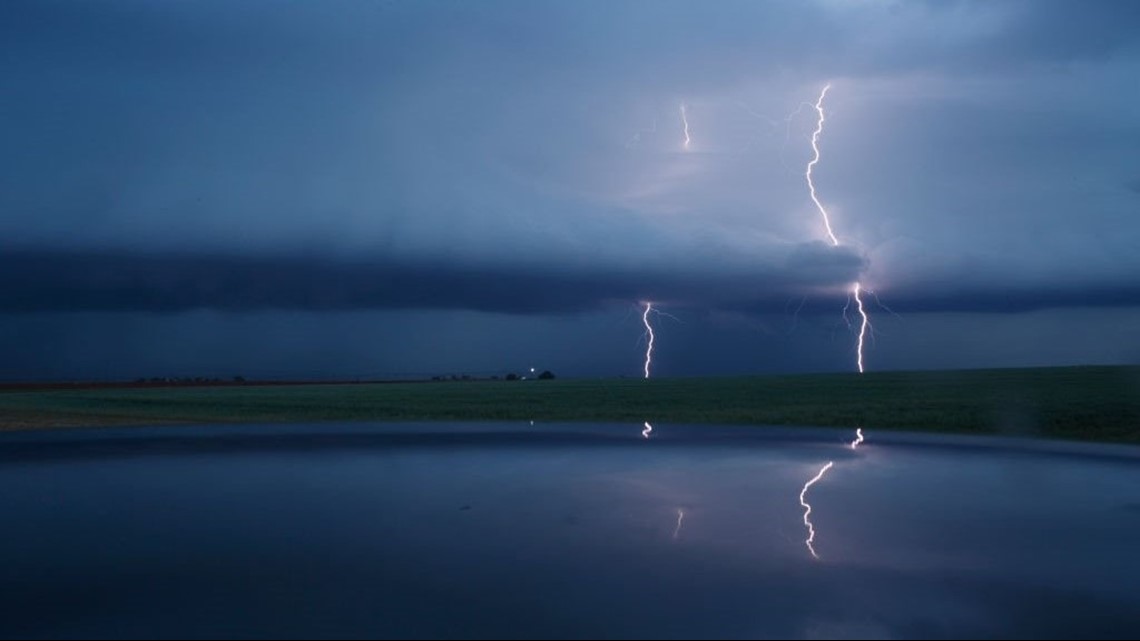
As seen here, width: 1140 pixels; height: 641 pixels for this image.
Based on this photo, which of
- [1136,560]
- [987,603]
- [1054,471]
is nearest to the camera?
[987,603]

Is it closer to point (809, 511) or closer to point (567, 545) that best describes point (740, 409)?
point (809, 511)

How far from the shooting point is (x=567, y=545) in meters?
10.5

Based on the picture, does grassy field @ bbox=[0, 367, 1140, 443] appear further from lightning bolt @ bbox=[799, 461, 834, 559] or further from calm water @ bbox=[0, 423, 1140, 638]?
lightning bolt @ bbox=[799, 461, 834, 559]

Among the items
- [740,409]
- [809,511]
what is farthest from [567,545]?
[740,409]

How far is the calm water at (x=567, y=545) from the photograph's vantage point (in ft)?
25.2

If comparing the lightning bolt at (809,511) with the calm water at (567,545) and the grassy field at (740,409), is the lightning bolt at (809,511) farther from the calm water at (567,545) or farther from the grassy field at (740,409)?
the grassy field at (740,409)

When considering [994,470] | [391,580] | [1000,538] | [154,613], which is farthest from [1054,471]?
[154,613]

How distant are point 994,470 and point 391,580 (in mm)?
12296

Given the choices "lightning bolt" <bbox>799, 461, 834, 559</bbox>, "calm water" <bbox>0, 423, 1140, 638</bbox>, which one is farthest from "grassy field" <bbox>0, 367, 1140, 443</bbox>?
"lightning bolt" <bbox>799, 461, 834, 559</bbox>

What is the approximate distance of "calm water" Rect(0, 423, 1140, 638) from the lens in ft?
25.2

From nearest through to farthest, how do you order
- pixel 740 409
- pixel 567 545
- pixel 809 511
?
pixel 567 545, pixel 809 511, pixel 740 409

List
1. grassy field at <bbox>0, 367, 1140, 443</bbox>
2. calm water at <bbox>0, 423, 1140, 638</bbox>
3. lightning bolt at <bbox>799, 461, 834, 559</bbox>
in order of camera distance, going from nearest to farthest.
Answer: calm water at <bbox>0, 423, 1140, 638</bbox>, lightning bolt at <bbox>799, 461, 834, 559</bbox>, grassy field at <bbox>0, 367, 1140, 443</bbox>

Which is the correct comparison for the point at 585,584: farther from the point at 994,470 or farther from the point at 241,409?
the point at 241,409

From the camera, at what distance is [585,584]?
8.74 metres
